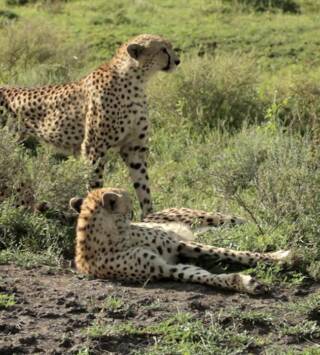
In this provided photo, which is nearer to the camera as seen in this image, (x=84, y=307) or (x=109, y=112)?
(x=84, y=307)

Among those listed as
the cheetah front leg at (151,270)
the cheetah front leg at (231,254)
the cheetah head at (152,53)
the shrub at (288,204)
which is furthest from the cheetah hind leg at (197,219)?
the cheetah head at (152,53)

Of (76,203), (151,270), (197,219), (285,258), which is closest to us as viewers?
(151,270)

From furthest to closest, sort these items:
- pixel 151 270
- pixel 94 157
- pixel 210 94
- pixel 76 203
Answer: pixel 210 94 → pixel 94 157 → pixel 76 203 → pixel 151 270

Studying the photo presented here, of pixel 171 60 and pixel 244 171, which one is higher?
pixel 171 60

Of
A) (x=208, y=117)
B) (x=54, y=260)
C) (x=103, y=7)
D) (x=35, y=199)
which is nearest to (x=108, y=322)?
(x=54, y=260)

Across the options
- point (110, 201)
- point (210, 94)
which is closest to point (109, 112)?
point (110, 201)

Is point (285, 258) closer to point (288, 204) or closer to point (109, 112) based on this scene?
point (288, 204)

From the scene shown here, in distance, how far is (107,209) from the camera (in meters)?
5.53

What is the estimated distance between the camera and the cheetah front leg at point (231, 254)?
5414 mm

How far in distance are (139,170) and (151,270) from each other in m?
2.06

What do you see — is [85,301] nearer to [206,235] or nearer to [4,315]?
[4,315]

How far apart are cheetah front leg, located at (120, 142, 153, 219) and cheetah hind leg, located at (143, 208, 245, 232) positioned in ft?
3.01

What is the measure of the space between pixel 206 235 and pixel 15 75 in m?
5.14

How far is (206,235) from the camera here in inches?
235
